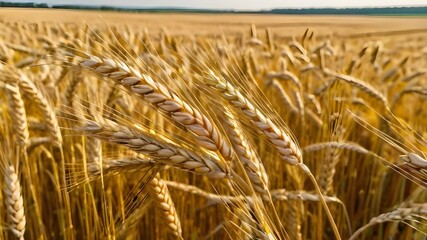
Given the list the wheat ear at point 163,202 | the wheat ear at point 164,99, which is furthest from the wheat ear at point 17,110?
the wheat ear at point 164,99

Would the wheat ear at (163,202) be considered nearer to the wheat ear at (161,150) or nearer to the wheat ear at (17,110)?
the wheat ear at (161,150)

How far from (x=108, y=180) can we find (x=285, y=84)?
170cm

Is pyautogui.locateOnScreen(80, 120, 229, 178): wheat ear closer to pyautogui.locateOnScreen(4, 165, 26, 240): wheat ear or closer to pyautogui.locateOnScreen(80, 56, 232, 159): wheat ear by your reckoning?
pyautogui.locateOnScreen(80, 56, 232, 159): wheat ear

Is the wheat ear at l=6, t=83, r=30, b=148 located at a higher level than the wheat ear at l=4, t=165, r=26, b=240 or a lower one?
higher

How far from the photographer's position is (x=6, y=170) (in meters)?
1.06

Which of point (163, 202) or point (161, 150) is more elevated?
point (161, 150)

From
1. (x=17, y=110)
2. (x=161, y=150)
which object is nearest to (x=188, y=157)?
(x=161, y=150)

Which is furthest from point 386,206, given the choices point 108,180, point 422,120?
point 108,180

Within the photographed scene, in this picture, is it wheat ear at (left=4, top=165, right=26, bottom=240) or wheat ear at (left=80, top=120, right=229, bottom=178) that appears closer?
wheat ear at (left=80, top=120, right=229, bottom=178)

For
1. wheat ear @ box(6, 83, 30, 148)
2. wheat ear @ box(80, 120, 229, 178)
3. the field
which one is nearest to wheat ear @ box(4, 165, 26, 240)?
the field

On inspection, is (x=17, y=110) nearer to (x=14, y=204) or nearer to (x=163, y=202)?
(x=14, y=204)

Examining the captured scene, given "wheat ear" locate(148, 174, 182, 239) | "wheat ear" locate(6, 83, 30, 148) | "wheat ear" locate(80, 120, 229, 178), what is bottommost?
"wheat ear" locate(148, 174, 182, 239)

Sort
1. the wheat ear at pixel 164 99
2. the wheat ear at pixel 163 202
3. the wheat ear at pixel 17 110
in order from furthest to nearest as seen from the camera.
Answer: the wheat ear at pixel 17 110
the wheat ear at pixel 163 202
the wheat ear at pixel 164 99

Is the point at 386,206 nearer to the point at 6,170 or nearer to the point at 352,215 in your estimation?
the point at 352,215
